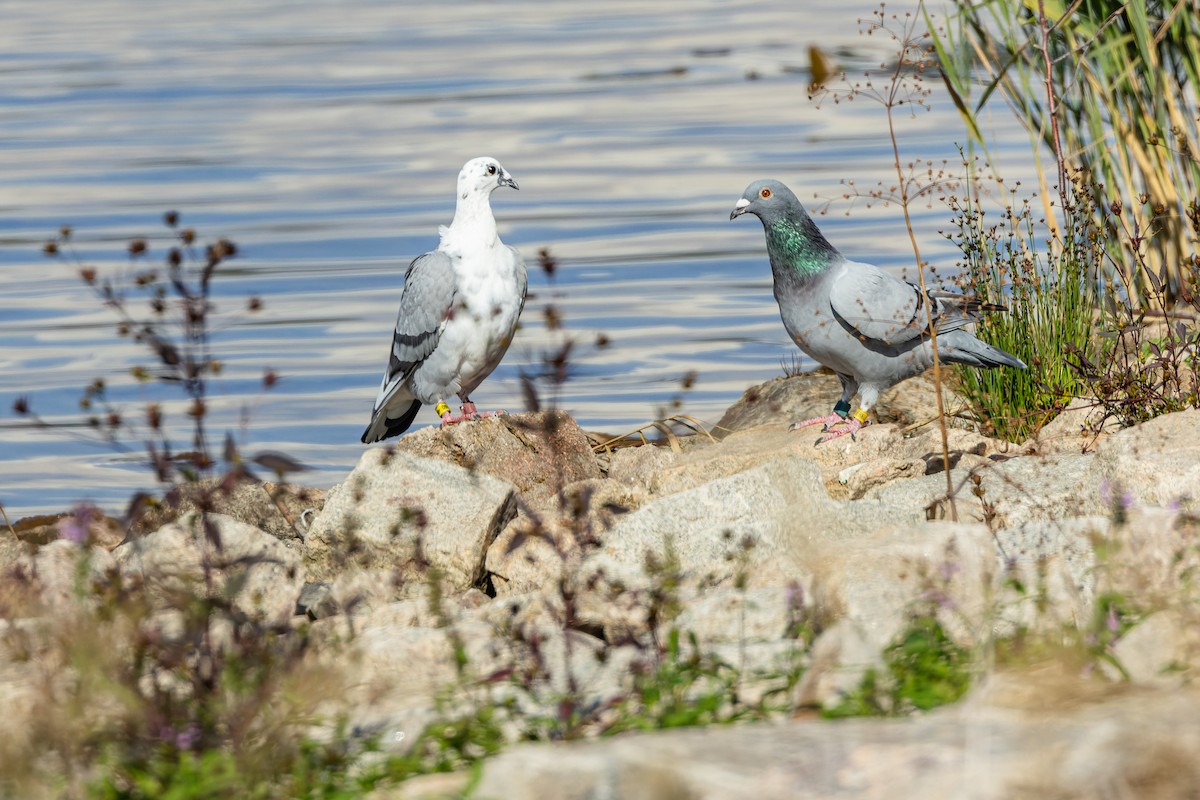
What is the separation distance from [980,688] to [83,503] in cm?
172

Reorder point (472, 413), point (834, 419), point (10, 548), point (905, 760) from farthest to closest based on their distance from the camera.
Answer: point (472, 413), point (834, 419), point (10, 548), point (905, 760)

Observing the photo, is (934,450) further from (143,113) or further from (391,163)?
(143,113)

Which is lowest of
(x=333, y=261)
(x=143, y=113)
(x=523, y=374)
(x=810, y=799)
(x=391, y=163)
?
(x=810, y=799)

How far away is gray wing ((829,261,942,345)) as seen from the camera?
641cm

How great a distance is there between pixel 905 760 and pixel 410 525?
2.46m

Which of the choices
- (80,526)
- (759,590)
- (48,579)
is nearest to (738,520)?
(759,590)

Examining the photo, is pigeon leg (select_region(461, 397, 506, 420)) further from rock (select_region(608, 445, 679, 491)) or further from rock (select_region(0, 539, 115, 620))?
rock (select_region(0, 539, 115, 620))

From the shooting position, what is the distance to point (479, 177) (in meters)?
7.05

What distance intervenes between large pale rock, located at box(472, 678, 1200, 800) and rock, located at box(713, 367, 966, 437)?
184 inches

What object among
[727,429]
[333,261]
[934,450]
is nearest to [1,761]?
[934,450]

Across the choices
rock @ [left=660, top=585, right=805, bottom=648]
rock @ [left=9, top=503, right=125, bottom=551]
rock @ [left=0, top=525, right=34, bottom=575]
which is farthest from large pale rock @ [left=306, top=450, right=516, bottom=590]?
rock @ [left=660, top=585, right=805, bottom=648]

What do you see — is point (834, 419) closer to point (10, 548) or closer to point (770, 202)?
point (770, 202)

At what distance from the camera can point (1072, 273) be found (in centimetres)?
646

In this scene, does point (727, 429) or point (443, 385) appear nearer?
point (443, 385)
